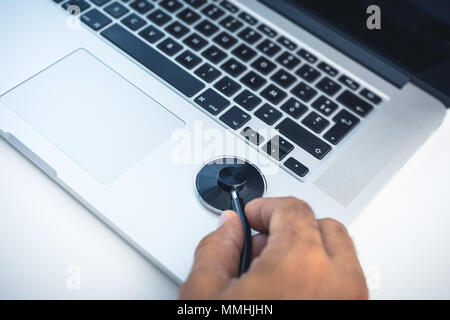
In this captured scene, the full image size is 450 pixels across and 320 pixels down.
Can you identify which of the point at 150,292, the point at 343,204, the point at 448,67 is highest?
the point at 448,67

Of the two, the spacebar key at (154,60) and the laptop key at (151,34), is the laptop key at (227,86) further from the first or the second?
the laptop key at (151,34)

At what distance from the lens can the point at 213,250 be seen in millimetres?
430

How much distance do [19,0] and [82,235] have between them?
0.43 meters

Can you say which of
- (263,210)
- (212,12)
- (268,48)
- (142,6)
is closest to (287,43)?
(268,48)

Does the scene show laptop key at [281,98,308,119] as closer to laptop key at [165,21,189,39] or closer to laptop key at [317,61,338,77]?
laptop key at [317,61,338,77]

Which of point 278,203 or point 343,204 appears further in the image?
point 343,204

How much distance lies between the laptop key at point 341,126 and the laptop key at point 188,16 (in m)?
0.29

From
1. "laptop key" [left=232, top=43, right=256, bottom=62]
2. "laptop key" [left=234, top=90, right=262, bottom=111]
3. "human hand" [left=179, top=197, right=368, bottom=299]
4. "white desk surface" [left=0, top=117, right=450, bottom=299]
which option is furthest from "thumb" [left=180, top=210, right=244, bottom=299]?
"laptop key" [left=232, top=43, right=256, bottom=62]

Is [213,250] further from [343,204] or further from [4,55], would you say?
[4,55]

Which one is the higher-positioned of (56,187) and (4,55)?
(4,55)

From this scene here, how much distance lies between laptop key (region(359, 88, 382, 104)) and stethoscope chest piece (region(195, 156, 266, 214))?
245 mm

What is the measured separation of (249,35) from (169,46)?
14cm

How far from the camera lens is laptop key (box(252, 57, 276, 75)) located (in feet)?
2.24

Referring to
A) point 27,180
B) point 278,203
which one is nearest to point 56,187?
point 27,180
